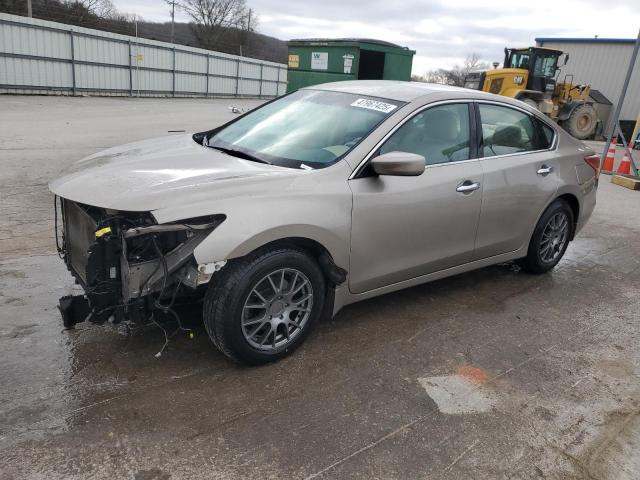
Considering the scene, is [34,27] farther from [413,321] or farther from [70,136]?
[413,321]

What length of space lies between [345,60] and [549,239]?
30.9ft

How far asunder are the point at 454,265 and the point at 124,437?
2.62 m

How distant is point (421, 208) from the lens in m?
3.58

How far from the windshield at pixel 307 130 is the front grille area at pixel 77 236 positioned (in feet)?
3.52

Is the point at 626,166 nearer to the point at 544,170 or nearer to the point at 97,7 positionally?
the point at 544,170

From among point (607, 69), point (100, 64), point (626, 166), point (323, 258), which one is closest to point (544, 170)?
point (323, 258)

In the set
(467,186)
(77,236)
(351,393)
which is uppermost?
(467,186)

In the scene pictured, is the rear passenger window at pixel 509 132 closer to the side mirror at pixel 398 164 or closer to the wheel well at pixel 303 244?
the side mirror at pixel 398 164

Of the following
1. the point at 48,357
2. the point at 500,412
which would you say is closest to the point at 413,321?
the point at 500,412

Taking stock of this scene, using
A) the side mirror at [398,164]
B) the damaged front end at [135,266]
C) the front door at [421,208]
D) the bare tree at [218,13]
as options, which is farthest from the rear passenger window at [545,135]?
the bare tree at [218,13]

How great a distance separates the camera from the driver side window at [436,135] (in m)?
3.58

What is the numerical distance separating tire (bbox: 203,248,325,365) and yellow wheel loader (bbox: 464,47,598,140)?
16.2 meters

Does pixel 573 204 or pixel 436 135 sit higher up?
pixel 436 135

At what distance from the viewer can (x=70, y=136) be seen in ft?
37.4
